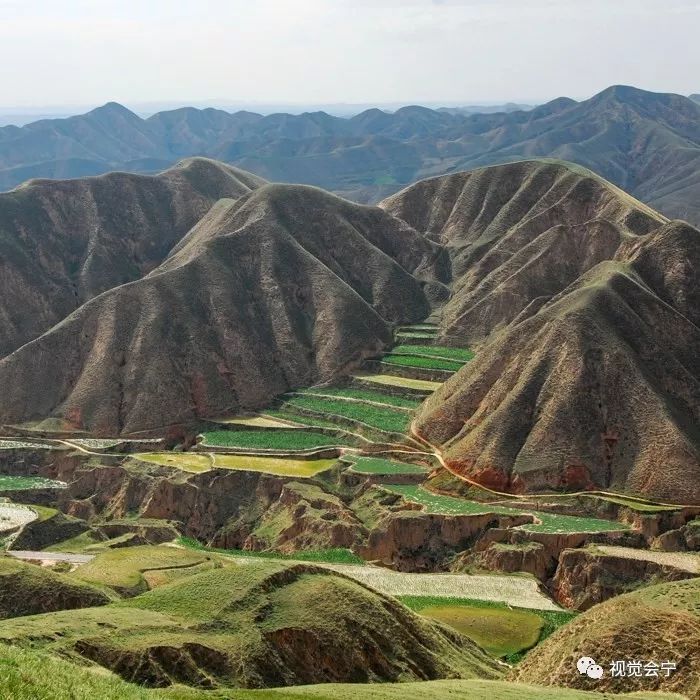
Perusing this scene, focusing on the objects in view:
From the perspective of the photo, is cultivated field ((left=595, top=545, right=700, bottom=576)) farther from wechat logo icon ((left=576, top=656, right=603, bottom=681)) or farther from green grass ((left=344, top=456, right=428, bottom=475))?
wechat logo icon ((left=576, top=656, right=603, bottom=681))

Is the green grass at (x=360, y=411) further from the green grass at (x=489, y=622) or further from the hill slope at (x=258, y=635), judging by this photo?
the hill slope at (x=258, y=635)

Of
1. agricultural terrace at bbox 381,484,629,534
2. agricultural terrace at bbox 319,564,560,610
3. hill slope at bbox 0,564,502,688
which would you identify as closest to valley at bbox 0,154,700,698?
hill slope at bbox 0,564,502,688

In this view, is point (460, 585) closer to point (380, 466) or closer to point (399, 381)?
point (380, 466)

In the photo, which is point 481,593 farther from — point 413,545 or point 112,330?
point 112,330

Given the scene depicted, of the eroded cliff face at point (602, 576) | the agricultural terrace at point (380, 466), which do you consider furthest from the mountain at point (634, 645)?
the agricultural terrace at point (380, 466)

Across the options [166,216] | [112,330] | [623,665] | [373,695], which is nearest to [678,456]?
[623,665]

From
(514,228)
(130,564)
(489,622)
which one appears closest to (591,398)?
(489,622)
